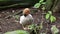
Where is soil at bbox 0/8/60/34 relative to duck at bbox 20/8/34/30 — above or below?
below

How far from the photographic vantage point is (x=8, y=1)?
667 centimetres

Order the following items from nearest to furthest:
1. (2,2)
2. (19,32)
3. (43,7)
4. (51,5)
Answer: (19,32)
(51,5)
(43,7)
(2,2)

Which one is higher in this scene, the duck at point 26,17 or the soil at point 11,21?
the duck at point 26,17

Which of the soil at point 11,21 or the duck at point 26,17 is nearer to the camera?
the duck at point 26,17

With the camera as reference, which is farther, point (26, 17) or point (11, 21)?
point (11, 21)

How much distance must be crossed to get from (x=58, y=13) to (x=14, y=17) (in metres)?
1.41

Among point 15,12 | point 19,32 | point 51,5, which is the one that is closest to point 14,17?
point 15,12

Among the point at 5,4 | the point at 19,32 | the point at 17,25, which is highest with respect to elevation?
the point at 19,32

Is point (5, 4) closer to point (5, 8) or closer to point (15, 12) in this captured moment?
point (5, 8)

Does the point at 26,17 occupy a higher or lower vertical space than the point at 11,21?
higher

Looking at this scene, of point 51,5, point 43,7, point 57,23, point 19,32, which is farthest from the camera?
point 43,7

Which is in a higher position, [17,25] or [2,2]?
[2,2]

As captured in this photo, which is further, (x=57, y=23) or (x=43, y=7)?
(x=43, y=7)

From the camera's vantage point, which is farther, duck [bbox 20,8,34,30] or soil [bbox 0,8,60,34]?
soil [bbox 0,8,60,34]
